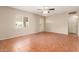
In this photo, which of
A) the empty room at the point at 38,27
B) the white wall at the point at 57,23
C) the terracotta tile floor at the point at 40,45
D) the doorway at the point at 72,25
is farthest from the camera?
the white wall at the point at 57,23

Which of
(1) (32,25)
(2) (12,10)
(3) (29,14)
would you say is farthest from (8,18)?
(1) (32,25)

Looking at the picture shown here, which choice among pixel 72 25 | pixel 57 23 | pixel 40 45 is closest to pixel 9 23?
pixel 40 45

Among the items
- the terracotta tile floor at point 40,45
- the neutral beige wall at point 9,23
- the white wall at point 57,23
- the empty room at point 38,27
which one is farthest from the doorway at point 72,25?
the neutral beige wall at point 9,23

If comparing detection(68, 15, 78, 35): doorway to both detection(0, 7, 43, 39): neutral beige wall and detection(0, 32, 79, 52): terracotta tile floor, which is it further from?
detection(0, 7, 43, 39): neutral beige wall

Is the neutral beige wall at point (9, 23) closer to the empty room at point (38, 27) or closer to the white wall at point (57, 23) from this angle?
the empty room at point (38, 27)

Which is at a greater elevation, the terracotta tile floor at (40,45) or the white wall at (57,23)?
the white wall at (57,23)

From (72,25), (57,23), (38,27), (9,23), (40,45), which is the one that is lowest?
→ (40,45)

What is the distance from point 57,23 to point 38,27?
1876 mm

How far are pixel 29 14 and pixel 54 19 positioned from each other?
2.75m

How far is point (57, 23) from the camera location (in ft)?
28.8

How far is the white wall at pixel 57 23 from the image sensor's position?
25.8ft

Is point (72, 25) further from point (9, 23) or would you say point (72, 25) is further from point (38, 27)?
point (9, 23)
